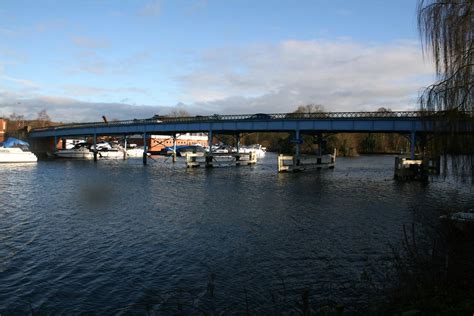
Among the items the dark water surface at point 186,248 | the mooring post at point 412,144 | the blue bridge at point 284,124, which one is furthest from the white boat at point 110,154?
the mooring post at point 412,144

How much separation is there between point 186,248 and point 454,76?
12856mm

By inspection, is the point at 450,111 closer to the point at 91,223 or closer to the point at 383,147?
the point at 91,223

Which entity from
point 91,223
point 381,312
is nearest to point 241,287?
point 381,312

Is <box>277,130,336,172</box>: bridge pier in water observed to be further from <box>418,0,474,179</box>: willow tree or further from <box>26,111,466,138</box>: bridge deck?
<box>418,0,474,179</box>: willow tree

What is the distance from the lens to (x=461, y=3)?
56.4 ft

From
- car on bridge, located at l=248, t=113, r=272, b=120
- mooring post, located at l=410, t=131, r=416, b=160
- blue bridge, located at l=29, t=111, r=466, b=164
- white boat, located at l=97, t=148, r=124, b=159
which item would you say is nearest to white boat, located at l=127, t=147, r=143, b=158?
white boat, located at l=97, t=148, r=124, b=159

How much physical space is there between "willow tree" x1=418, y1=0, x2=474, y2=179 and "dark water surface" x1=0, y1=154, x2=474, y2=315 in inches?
197

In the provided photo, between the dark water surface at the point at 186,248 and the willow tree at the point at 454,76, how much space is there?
4.99m

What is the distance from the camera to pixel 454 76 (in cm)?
1695

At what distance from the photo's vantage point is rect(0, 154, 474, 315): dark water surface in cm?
1269

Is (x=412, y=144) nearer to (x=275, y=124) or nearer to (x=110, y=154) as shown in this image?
(x=275, y=124)

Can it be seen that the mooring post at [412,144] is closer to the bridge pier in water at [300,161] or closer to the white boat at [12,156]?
the bridge pier in water at [300,161]

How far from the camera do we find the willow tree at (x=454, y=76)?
54.4 ft

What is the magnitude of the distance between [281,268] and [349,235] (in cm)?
658
